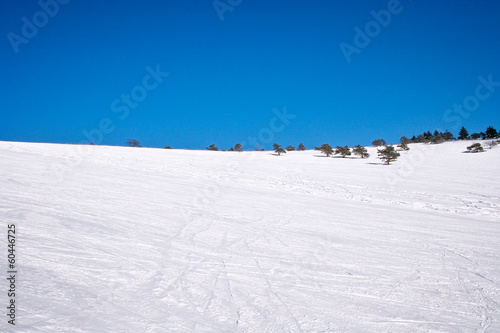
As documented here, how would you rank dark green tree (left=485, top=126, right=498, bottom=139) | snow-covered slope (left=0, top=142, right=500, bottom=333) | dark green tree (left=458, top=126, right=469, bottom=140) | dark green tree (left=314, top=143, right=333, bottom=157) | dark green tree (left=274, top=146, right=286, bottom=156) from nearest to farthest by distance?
snow-covered slope (left=0, top=142, right=500, bottom=333), dark green tree (left=314, top=143, right=333, bottom=157), dark green tree (left=274, top=146, right=286, bottom=156), dark green tree (left=485, top=126, right=498, bottom=139), dark green tree (left=458, top=126, right=469, bottom=140)

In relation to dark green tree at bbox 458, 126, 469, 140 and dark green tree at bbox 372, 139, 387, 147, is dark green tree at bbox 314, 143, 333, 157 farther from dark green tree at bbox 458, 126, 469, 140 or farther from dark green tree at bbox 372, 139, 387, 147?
dark green tree at bbox 458, 126, 469, 140

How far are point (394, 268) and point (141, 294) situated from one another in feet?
15.9

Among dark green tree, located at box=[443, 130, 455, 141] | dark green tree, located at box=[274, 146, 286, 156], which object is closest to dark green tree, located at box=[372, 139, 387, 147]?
dark green tree, located at box=[443, 130, 455, 141]

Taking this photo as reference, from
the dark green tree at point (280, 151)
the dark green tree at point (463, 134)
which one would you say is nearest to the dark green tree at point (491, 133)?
the dark green tree at point (463, 134)

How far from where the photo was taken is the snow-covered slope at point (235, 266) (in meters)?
3.17

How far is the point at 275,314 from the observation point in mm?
3309

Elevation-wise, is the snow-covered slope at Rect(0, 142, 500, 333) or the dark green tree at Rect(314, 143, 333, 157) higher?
the dark green tree at Rect(314, 143, 333, 157)

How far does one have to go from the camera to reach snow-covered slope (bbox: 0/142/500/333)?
10.4ft

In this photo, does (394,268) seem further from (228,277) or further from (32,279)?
(32,279)

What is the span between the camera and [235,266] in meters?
4.55

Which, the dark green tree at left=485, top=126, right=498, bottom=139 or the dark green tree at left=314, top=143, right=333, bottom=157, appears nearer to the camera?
the dark green tree at left=314, top=143, right=333, bottom=157

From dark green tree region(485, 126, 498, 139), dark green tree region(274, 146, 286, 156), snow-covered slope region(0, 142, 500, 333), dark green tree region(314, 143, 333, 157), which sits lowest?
snow-covered slope region(0, 142, 500, 333)

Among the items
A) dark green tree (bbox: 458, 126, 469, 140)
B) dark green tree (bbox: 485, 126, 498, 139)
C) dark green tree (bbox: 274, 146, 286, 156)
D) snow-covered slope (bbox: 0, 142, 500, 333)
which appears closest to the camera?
snow-covered slope (bbox: 0, 142, 500, 333)

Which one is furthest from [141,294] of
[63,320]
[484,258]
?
[484,258]
